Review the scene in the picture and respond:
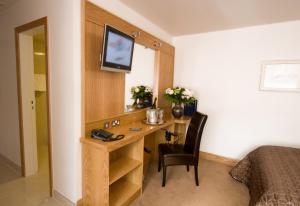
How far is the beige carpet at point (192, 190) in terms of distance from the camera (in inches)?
82.2

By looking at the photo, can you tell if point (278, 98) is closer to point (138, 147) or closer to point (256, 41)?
point (256, 41)

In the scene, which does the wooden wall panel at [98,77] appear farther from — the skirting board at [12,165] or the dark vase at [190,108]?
the skirting board at [12,165]

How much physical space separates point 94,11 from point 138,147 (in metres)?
1.54

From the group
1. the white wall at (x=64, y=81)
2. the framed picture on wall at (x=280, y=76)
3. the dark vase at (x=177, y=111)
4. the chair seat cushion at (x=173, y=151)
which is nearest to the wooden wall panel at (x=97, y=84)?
the white wall at (x=64, y=81)

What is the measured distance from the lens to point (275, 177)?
59.9 inches

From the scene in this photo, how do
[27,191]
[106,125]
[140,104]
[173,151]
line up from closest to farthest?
[106,125] < [27,191] < [173,151] < [140,104]

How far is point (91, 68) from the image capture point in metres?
1.83

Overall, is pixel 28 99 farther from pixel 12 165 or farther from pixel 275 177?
pixel 275 177

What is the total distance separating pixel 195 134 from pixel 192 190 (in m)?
0.71

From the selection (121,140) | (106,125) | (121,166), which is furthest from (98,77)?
(121,166)

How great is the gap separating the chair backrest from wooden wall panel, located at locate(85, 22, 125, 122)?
108 cm

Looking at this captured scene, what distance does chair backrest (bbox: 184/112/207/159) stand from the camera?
2303 mm

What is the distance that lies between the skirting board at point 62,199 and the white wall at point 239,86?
2355mm

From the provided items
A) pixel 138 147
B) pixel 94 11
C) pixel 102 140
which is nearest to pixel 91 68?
pixel 94 11
